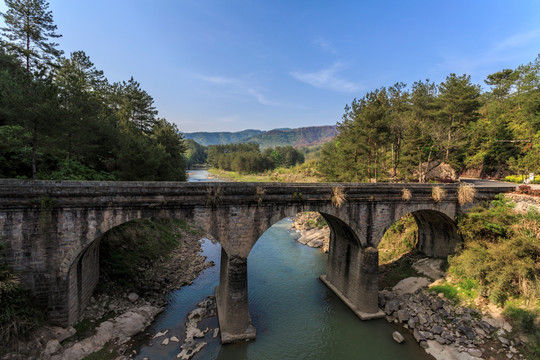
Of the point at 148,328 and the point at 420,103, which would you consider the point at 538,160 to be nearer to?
the point at 420,103

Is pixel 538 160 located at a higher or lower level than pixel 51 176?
higher

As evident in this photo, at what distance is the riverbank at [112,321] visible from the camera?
36.5ft

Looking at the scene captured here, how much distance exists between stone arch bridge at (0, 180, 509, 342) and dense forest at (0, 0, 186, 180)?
4524 millimetres

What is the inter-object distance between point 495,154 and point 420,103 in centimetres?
1410

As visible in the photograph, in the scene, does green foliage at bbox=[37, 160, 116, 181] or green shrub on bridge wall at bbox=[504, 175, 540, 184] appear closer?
green foliage at bbox=[37, 160, 116, 181]

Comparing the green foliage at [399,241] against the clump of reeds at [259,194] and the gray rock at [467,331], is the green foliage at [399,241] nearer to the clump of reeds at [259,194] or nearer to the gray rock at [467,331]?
the gray rock at [467,331]

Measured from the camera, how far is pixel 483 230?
705 inches

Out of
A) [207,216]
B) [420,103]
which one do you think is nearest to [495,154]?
[420,103]

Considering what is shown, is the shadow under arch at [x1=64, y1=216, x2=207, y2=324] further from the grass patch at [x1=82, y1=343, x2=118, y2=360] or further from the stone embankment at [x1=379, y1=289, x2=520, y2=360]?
the stone embankment at [x1=379, y1=289, x2=520, y2=360]

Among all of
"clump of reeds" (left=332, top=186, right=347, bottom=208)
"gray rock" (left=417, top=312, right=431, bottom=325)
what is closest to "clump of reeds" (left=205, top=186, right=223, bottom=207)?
"clump of reeds" (left=332, top=186, right=347, bottom=208)

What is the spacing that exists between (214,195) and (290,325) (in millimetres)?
10216

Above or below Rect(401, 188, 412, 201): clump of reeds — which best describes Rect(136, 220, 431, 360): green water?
below

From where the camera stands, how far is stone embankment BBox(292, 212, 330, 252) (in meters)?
30.5

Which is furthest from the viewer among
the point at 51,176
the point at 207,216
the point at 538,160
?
the point at 538,160
